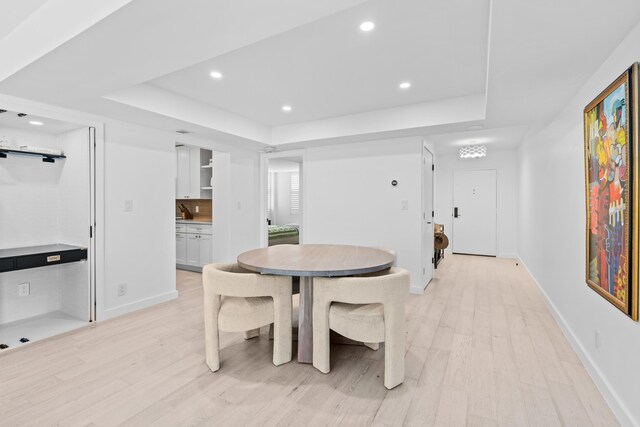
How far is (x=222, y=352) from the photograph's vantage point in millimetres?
2611

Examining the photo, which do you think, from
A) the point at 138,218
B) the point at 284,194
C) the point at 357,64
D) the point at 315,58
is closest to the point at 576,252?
the point at 357,64

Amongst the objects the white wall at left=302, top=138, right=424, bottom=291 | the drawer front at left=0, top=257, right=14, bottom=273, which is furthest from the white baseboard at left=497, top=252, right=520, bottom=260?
the drawer front at left=0, top=257, right=14, bottom=273

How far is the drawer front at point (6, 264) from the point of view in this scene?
2646 mm

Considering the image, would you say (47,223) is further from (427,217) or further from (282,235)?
(427,217)

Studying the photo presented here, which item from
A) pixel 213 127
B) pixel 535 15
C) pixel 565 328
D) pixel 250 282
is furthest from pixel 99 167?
pixel 565 328

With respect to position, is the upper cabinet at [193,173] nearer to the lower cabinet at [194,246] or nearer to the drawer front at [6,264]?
the lower cabinet at [194,246]

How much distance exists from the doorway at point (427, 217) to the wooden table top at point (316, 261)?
173 centimetres

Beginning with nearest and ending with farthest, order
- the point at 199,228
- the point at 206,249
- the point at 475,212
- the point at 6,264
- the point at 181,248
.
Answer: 1. the point at 6,264
2. the point at 206,249
3. the point at 199,228
4. the point at 181,248
5. the point at 475,212

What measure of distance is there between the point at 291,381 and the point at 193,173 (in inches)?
178

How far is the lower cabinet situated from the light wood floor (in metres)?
2.08

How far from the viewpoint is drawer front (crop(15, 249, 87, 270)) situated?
2.77m

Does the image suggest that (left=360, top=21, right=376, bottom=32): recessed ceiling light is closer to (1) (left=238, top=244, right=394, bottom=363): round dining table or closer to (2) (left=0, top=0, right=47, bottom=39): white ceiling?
(1) (left=238, top=244, right=394, bottom=363): round dining table

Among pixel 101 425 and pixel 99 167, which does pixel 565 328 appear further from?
pixel 99 167

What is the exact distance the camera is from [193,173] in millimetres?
5746
